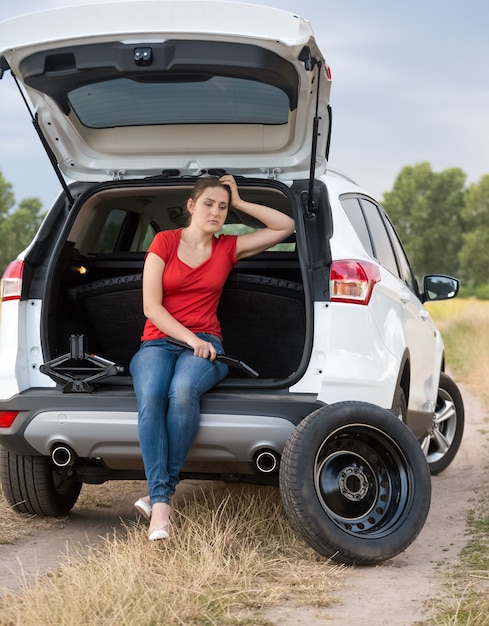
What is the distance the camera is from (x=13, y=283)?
509cm

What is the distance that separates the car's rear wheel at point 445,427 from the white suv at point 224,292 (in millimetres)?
1570

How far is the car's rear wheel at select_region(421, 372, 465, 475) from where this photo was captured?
24.2 feet

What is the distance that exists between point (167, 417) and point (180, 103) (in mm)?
1561

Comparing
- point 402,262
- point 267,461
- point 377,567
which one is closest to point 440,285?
point 402,262

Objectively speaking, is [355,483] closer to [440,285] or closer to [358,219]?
[358,219]

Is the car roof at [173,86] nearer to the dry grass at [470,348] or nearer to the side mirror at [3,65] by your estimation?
the side mirror at [3,65]

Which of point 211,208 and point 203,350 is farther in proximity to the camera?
point 211,208

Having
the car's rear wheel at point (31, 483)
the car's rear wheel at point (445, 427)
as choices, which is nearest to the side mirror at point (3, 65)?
the car's rear wheel at point (31, 483)

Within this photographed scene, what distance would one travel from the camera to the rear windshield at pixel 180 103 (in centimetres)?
495

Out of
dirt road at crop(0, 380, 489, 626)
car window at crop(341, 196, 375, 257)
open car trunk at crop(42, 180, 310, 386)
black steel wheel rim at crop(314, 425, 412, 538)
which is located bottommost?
dirt road at crop(0, 380, 489, 626)

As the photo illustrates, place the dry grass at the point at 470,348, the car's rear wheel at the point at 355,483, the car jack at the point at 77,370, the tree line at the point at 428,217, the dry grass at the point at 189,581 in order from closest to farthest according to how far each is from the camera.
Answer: the dry grass at the point at 189,581, the car's rear wheel at the point at 355,483, the car jack at the point at 77,370, the dry grass at the point at 470,348, the tree line at the point at 428,217

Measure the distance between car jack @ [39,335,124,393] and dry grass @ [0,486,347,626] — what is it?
28.8 inches

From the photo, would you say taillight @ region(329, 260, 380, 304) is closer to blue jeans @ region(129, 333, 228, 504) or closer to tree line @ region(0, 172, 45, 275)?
blue jeans @ region(129, 333, 228, 504)

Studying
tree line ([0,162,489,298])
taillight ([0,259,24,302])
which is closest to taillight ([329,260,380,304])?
taillight ([0,259,24,302])
